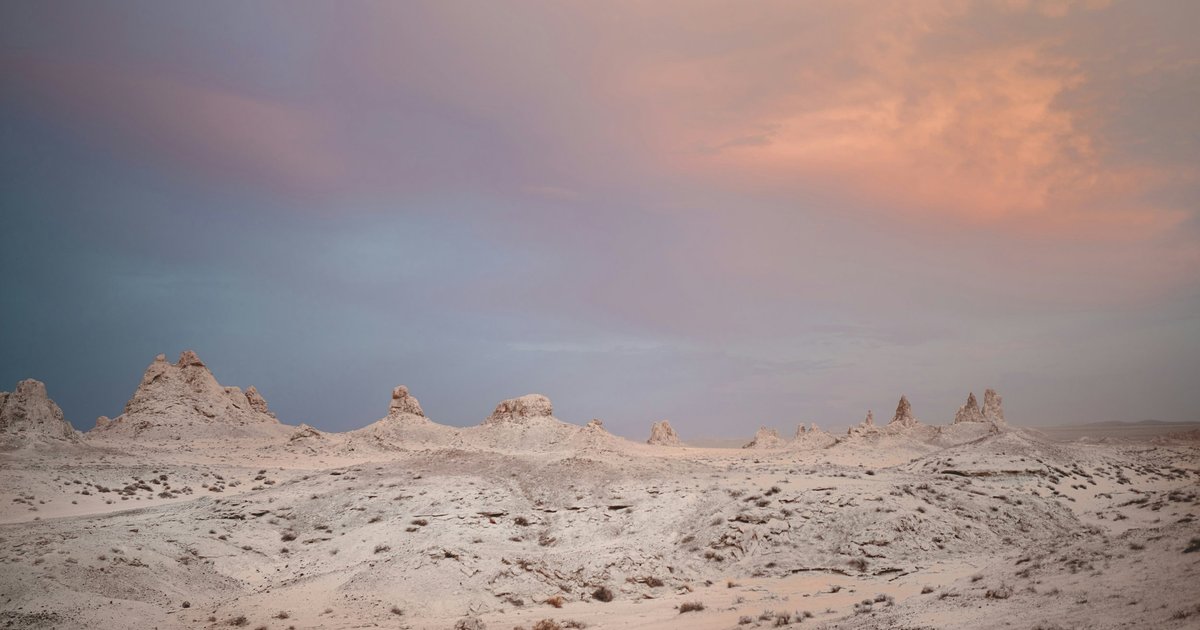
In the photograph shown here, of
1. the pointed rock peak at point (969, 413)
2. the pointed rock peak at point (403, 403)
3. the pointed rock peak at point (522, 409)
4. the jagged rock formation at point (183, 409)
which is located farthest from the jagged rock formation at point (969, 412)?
the jagged rock formation at point (183, 409)

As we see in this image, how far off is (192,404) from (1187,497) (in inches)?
3175

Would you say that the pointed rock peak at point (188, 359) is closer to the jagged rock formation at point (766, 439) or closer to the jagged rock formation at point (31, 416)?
the jagged rock formation at point (31, 416)

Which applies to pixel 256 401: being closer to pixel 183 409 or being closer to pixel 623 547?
pixel 183 409

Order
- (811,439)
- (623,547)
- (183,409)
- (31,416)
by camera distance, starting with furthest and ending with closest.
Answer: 1. (811,439)
2. (183,409)
3. (31,416)
4. (623,547)

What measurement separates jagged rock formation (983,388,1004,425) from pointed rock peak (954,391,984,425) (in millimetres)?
950

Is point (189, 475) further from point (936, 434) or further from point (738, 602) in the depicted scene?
point (936, 434)

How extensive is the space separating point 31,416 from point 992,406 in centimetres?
9318

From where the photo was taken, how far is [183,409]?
72250 mm

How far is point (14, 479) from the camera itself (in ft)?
135

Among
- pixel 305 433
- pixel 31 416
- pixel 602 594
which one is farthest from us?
pixel 305 433

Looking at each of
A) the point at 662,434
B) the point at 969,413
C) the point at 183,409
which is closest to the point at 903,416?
the point at 969,413

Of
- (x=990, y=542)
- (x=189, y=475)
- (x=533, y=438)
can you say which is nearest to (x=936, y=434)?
(x=533, y=438)

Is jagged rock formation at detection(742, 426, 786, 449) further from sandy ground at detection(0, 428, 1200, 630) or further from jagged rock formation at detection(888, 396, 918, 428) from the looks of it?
sandy ground at detection(0, 428, 1200, 630)

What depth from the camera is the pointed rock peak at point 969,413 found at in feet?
250
